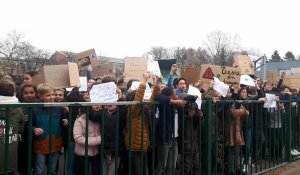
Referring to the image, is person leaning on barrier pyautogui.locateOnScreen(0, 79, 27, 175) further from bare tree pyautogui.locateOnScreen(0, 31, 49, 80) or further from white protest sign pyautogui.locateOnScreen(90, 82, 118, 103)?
bare tree pyautogui.locateOnScreen(0, 31, 49, 80)

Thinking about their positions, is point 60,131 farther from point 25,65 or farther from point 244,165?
point 25,65

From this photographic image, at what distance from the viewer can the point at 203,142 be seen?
17.9ft

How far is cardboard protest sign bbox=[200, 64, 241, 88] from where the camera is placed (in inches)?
260

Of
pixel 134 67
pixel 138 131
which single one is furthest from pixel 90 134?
pixel 134 67

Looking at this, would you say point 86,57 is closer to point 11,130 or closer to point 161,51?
point 11,130

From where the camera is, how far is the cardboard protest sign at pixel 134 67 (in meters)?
7.91

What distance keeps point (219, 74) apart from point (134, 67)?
1.89 meters

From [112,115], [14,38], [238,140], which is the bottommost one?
[238,140]

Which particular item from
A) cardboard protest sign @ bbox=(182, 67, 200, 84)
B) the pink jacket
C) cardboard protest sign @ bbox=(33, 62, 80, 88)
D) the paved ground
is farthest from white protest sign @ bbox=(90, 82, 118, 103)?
the paved ground

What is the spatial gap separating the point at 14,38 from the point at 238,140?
151 ft

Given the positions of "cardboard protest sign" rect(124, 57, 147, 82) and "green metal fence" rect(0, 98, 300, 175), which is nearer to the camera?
"green metal fence" rect(0, 98, 300, 175)

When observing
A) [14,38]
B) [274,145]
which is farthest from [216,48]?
[274,145]

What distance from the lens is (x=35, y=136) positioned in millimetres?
3824

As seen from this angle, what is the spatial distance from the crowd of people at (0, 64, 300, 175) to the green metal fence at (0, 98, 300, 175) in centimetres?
1
